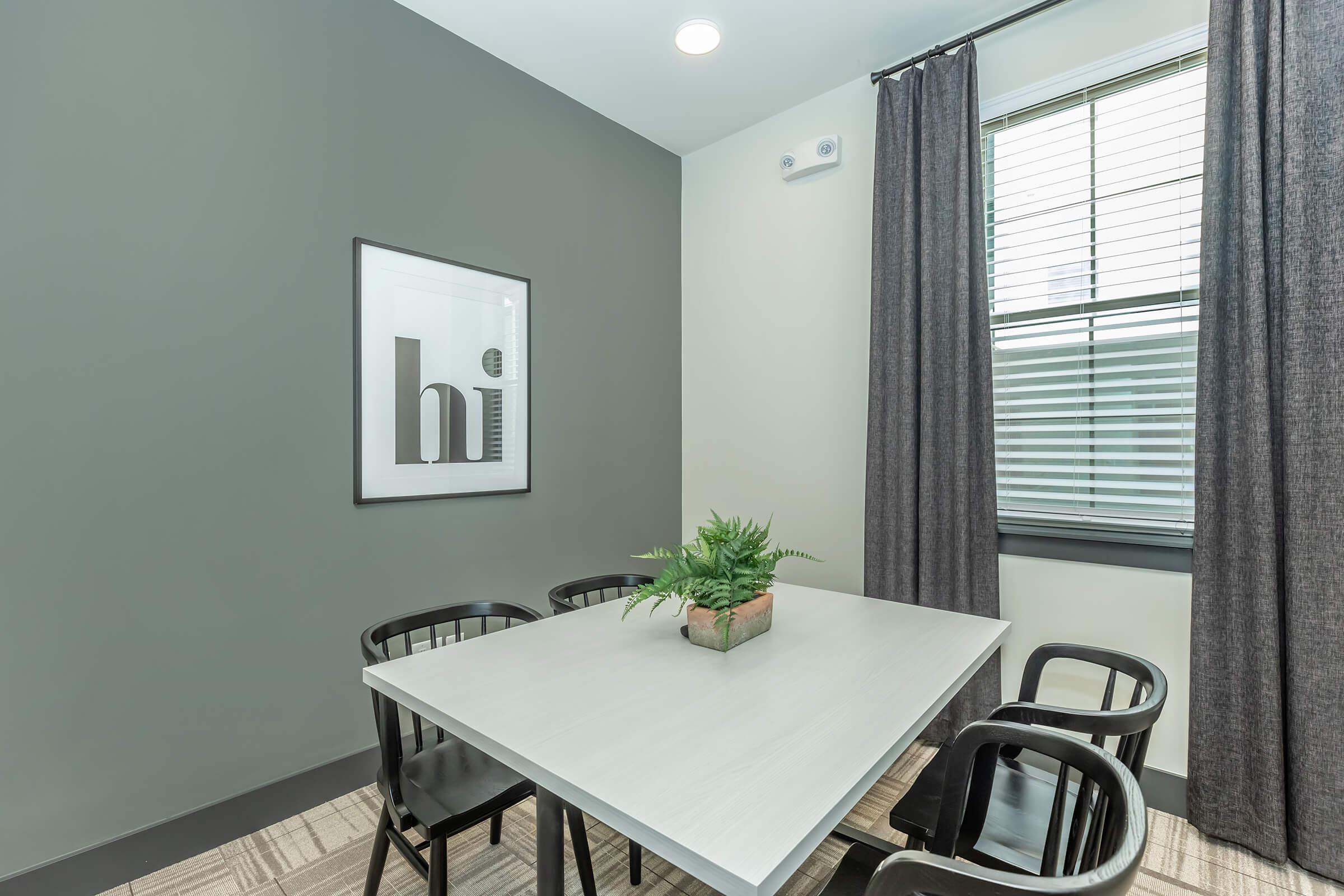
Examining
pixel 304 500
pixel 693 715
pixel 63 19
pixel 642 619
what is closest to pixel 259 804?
pixel 304 500

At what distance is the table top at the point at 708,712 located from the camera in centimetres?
83

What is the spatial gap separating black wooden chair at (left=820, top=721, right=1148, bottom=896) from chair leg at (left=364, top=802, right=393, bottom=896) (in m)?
1.01

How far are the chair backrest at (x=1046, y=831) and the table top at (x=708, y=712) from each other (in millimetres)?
113

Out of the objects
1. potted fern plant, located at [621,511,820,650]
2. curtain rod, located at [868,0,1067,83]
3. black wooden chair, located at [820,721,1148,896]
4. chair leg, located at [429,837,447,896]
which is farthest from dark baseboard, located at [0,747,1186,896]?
curtain rod, located at [868,0,1067,83]

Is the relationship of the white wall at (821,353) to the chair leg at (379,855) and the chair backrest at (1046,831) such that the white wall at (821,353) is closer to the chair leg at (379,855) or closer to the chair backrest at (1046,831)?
the chair backrest at (1046,831)

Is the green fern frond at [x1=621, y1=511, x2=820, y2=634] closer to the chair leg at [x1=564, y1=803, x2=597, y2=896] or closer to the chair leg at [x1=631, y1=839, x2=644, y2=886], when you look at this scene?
the chair leg at [x1=564, y1=803, x2=597, y2=896]

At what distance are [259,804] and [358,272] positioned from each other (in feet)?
5.93

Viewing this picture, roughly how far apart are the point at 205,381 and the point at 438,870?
1570 millimetres

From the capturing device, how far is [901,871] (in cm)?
73

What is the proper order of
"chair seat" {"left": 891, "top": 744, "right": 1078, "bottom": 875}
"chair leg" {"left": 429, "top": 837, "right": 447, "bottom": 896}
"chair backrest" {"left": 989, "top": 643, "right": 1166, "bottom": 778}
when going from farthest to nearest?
1. "chair leg" {"left": 429, "top": 837, "right": 447, "bottom": 896}
2. "chair seat" {"left": 891, "top": 744, "right": 1078, "bottom": 875}
3. "chair backrest" {"left": 989, "top": 643, "right": 1166, "bottom": 778}

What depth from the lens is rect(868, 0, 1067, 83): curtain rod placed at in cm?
226

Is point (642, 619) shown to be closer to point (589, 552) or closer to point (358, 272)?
point (589, 552)

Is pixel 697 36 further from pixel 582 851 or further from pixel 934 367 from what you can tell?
pixel 582 851

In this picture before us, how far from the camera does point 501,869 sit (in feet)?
5.78
